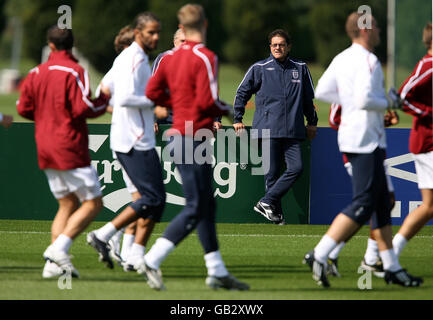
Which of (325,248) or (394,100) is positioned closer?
(325,248)

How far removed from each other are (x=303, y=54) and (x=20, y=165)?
224ft

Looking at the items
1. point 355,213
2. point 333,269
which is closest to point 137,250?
point 333,269

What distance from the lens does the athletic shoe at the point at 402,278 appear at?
788 centimetres

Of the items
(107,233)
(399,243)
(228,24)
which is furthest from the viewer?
(228,24)

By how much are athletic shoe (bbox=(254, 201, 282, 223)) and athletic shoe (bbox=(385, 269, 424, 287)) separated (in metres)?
3.81

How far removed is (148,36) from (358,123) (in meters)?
1.95

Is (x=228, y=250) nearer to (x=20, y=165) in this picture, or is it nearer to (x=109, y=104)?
(x=109, y=104)

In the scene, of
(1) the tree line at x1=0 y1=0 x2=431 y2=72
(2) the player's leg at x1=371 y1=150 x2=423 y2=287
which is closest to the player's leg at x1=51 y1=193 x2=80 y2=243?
(2) the player's leg at x1=371 y1=150 x2=423 y2=287

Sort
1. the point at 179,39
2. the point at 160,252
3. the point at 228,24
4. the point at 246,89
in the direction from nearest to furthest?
the point at 160,252, the point at 179,39, the point at 246,89, the point at 228,24

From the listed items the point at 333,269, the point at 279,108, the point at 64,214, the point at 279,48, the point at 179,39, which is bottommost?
the point at 333,269

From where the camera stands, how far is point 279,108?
11.9 m

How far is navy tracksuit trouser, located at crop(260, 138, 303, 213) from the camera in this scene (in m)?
11.6

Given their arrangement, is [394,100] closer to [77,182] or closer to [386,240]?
[386,240]

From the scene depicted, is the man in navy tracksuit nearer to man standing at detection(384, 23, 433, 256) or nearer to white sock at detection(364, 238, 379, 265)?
white sock at detection(364, 238, 379, 265)
